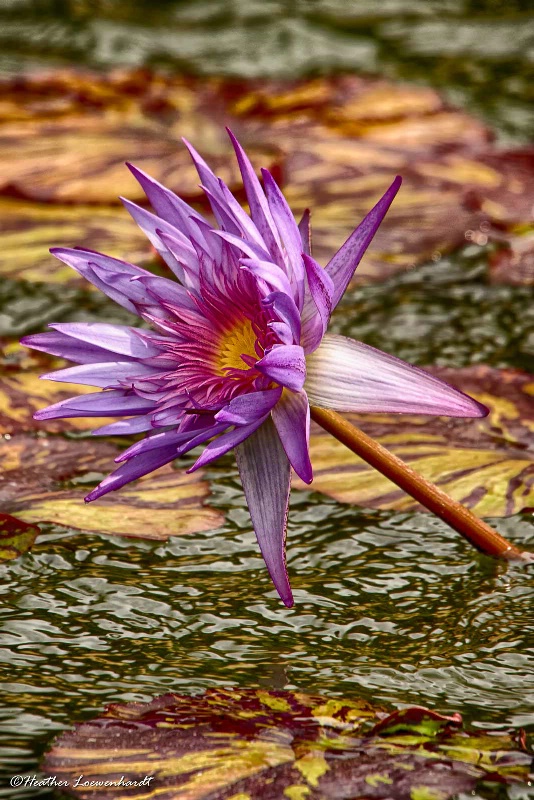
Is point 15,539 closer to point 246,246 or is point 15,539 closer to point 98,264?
point 98,264

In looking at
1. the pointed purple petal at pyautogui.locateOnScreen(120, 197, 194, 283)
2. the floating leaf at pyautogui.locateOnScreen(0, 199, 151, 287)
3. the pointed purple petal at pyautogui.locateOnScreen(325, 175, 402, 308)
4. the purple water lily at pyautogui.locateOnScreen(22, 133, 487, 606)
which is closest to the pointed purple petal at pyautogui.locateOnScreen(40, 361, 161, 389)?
the purple water lily at pyautogui.locateOnScreen(22, 133, 487, 606)

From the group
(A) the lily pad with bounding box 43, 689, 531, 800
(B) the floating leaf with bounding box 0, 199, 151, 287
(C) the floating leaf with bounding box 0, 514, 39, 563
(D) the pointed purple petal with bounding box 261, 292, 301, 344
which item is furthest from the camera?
(B) the floating leaf with bounding box 0, 199, 151, 287

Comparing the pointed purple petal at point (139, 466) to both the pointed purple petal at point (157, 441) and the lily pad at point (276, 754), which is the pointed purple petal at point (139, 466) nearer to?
the pointed purple petal at point (157, 441)

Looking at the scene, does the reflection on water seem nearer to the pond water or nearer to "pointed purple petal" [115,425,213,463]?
the pond water

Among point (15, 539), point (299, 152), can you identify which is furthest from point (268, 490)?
point (299, 152)

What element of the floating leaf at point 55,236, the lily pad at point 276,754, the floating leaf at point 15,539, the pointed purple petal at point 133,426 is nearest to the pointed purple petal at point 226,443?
the pointed purple petal at point 133,426

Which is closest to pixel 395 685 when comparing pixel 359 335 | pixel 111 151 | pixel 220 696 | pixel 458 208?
pixel 220 696
